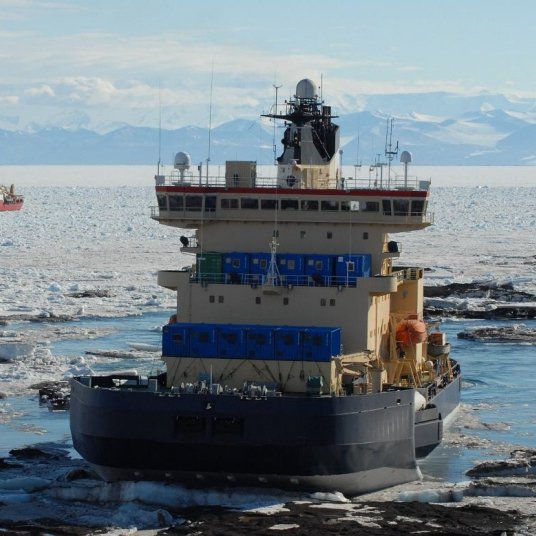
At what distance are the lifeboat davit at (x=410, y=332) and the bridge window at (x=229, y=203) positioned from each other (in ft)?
15.1

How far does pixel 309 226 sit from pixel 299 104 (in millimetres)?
4303

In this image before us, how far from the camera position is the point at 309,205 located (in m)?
31.3

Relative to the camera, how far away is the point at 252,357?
2878 cm

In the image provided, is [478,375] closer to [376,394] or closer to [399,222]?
[399,222]

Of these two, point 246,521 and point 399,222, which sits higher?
point 399,222

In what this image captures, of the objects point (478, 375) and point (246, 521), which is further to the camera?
point (478, 375)

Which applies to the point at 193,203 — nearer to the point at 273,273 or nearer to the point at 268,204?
the point at 268,204

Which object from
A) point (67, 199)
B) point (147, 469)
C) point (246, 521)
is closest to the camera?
point (246, 521)

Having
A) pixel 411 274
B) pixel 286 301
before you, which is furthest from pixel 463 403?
pixel 286 301

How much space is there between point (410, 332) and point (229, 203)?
493 centimetres

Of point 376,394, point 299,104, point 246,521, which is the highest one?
point 299,104

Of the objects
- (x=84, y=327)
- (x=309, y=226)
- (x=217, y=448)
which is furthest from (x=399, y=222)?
(x=84, y=327)

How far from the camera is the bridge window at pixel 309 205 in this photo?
1233 inches

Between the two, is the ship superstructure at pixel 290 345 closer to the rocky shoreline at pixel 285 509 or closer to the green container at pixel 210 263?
the green container at pixel 210 263
